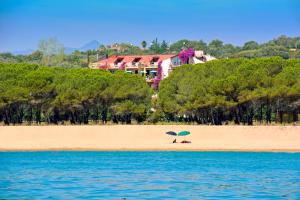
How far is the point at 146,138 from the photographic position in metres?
58.2

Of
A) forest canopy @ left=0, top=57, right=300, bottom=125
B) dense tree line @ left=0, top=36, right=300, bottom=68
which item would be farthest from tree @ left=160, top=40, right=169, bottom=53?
forest canopy @ left=0, top=57, right=300, bottom=125

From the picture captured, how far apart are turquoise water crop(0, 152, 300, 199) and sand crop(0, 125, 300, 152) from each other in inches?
107

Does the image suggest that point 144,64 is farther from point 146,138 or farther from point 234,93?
point 146,138

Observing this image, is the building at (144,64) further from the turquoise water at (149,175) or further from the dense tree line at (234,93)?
the turquoise water at (149,175)

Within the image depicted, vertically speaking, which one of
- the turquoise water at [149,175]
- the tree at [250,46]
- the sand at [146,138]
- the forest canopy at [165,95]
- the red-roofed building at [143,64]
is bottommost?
the turquoise water at [149,175]

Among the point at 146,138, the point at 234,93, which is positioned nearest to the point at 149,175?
the point at 146,138

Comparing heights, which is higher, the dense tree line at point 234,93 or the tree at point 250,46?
the tree at point 250,46

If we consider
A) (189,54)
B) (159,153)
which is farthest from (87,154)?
(189,54)

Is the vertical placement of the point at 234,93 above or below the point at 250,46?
below

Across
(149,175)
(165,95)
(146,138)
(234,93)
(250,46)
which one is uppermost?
(250,46)

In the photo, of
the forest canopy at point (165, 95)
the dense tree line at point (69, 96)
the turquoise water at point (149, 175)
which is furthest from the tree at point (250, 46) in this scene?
the turquoise water at point (149, 175)

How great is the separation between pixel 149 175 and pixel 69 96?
124 feet

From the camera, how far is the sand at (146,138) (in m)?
53.3

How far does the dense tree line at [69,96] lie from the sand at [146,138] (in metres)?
9.75
